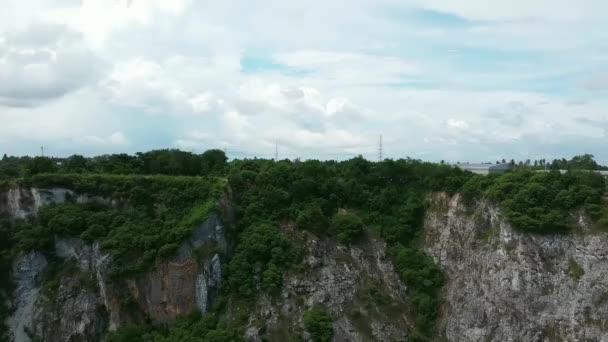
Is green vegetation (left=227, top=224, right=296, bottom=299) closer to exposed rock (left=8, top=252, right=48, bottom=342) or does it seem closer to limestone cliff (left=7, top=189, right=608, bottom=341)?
limestone cliff (left=7, top=189, right=608, bottom=341)

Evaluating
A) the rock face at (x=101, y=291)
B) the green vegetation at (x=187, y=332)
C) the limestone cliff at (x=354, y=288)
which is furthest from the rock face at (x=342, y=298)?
the rock face at (x=101, y=291)

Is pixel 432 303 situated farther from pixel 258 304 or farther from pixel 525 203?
pixel 258 304

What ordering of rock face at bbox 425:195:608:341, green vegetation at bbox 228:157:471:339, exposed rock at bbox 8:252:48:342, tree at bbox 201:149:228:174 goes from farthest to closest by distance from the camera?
tree at bbox 201:149:228:174 → green vegetation at bbox 228:157:471:339 → exposed rock at bbox 8:252:48:342 → rock face at bbox 425:195:608:341

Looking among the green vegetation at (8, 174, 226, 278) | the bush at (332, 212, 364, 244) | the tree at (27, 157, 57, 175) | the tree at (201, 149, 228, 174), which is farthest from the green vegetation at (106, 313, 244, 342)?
the tree at (201, 149, 228, 174)

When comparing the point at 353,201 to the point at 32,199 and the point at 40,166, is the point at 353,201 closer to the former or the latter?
the point at 32,199

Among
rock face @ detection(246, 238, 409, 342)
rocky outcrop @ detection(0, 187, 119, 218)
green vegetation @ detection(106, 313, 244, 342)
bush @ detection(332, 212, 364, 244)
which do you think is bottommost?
green vegetation @ detection(106, 313, 244, 342)

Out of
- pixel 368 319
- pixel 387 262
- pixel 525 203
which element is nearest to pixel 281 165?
pixel 387 262

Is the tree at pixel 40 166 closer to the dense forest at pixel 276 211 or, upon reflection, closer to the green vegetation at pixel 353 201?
the dense forest at pixel 276 211
